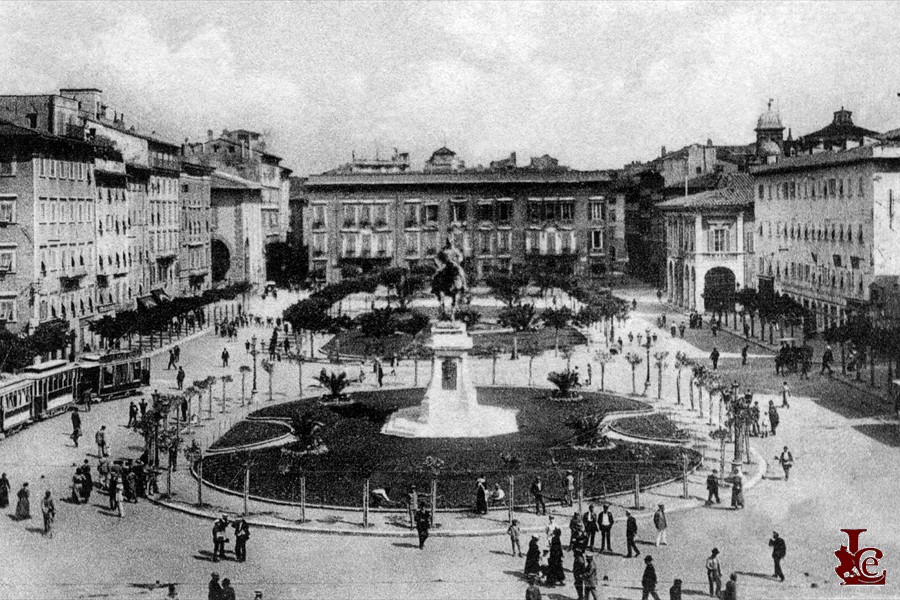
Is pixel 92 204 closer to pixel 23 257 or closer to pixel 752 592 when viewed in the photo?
pixel 23 257

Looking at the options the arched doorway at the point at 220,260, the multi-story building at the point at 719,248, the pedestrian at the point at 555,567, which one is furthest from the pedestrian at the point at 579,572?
the arched doorway at the point at 220,260

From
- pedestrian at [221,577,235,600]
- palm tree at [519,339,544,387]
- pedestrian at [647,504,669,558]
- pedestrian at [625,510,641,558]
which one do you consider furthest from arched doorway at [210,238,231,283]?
pedestrian at [221,577,235,600]

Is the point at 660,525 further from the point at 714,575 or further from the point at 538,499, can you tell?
the point at 538,499

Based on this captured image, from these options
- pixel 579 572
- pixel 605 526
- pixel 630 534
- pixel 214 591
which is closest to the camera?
pixel 214 591

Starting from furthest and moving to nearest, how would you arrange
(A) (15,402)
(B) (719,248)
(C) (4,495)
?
(B) (719,248) → (A) (15,402) → (C) (4,495)

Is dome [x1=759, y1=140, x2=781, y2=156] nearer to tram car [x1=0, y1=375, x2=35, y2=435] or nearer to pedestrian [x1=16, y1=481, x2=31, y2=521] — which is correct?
tram car [x1=0, y1=375, x2=35, y2=435]

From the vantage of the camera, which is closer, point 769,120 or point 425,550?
point 425,550

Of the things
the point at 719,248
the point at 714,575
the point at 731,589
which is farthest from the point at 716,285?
the point at 731,589

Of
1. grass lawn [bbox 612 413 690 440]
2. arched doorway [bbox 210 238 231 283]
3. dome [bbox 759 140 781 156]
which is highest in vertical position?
dome [bbox 759 140 781 156]
